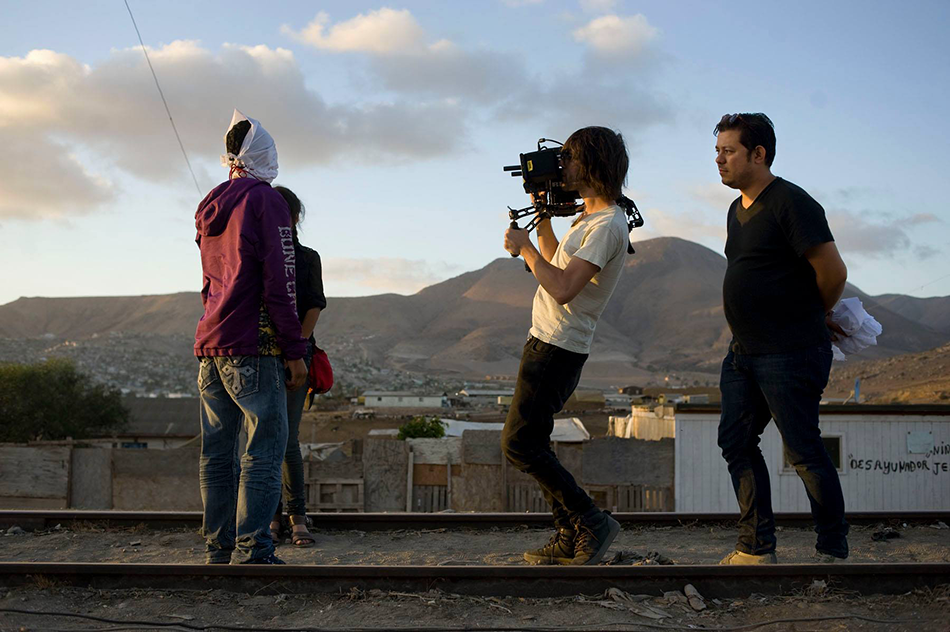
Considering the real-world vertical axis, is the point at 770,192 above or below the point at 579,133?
below

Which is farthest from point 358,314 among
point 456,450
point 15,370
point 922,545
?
point 922,545

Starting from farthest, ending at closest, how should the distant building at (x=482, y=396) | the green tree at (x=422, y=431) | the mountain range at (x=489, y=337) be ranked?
the mountain range at (x=489, y=337) → the distant building at (x=482, y=396) → the green tree at (x=422, y=431)

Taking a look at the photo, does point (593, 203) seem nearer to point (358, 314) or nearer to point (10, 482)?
point (10, 482)

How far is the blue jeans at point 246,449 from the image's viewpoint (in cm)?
375

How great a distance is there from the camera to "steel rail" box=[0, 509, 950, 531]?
5.12m

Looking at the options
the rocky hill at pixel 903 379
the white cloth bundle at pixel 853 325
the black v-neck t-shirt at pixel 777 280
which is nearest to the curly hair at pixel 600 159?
the black v-neck t-shirt at pixel 777 280

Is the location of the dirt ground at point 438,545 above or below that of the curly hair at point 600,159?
below

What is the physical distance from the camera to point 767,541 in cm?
398

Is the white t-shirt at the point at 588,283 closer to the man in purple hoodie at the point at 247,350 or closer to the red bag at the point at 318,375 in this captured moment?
the man in purple hoodie at the point at 247,350

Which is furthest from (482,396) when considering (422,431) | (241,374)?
(241,374)

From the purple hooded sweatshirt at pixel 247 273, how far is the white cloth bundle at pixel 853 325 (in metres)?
2.65

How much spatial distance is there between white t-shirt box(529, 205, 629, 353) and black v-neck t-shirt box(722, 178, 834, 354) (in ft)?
2.00

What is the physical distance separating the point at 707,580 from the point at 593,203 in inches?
72.2

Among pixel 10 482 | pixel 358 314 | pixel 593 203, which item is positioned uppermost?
pixel 358 314
